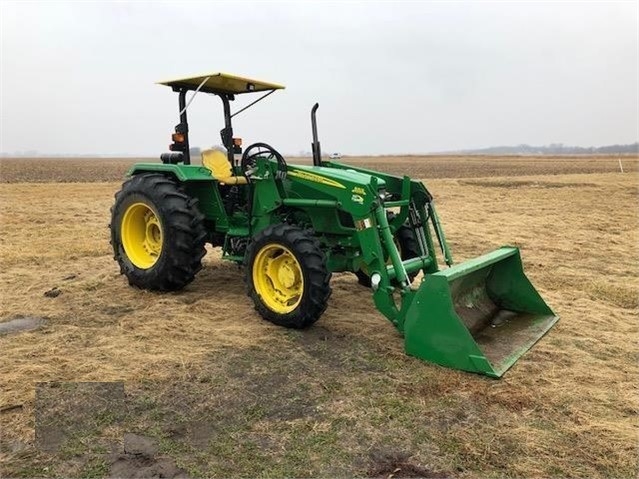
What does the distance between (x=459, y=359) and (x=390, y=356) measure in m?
0.60

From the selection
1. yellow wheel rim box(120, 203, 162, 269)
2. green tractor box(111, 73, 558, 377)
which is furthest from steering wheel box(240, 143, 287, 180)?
yellow wheel rim box(120, 203, 162, 269)

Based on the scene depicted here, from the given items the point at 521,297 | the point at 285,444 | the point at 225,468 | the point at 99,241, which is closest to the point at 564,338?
the point at 521,297

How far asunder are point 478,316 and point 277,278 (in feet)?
6.37

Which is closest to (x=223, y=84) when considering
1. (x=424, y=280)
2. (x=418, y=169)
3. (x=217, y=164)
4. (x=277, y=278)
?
(x=217, y=164)

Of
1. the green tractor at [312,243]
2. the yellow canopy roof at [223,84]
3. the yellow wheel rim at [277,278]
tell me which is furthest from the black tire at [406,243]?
the yellow canopy roof at [223,84]

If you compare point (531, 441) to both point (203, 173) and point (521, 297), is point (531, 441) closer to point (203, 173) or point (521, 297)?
point (521, 297)

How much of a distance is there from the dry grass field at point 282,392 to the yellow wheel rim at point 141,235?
1.30 feet

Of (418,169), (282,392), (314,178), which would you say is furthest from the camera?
(418,169)

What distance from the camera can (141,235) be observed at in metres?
6.83

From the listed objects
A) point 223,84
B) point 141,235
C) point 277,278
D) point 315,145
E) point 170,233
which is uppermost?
point 223,84

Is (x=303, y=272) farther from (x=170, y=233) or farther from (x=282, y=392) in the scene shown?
(x=170, y=233)

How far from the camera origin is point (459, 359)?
428 cm

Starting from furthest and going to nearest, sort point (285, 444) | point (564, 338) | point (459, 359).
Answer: point (564, 338) < point (459, 359) < point (285, 444)

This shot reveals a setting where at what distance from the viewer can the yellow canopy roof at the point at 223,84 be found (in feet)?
20.8
